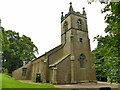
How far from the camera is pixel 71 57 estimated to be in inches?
1348

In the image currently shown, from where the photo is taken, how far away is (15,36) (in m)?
62.8

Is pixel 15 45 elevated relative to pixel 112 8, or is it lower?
elevated

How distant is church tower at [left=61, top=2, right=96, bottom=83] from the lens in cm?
3422

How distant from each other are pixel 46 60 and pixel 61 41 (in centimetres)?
612

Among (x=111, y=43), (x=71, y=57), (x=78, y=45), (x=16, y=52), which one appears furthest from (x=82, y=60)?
(x=16, y=52)

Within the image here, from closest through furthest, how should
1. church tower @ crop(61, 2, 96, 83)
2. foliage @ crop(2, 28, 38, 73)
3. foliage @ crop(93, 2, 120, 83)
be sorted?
foliage @ crop(93, 2, 120, 83) → church tower @ crop(61, 2, 96, 83) → foliage @ crop(2, 28, 38, 73)

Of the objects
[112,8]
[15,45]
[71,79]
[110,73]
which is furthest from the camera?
[15,45]

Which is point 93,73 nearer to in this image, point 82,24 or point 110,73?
point 82,24

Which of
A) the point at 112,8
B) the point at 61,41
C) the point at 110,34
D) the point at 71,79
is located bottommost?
the point at 71,79

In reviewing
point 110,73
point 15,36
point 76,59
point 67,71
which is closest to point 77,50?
point 76,59

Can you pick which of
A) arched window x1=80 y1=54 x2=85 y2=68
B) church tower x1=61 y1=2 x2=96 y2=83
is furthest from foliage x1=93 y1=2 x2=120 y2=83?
arched window x1=80 y1=54 x2=85 y2=68

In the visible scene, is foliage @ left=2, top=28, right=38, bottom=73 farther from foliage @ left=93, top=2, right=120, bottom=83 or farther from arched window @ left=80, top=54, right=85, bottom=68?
foliage @ left=93, top=2, right=120, bottom=83

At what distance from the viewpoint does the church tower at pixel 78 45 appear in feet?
112

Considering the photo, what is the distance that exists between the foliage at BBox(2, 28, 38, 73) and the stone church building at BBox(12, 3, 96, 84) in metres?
20.4
